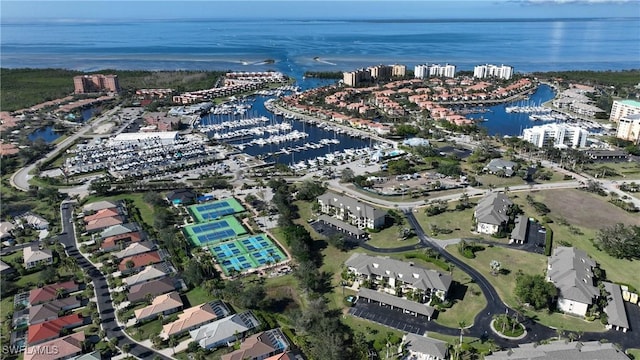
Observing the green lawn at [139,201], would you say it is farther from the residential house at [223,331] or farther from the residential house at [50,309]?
the residential house at [223,331]

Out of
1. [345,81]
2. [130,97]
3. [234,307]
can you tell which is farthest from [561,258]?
[130,97]

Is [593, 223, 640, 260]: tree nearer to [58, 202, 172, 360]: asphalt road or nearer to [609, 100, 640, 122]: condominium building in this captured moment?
[58, 202, 172, 360]: asphalt road

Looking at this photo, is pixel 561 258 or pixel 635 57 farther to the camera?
pixel 635 57

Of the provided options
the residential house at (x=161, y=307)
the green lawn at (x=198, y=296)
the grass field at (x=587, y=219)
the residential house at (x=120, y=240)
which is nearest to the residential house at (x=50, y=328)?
the residential house at (x=161, y=307)

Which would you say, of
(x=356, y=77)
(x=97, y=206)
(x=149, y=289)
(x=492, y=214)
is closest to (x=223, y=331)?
(x=149, y=289)

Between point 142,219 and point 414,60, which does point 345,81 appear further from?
point 142,219
